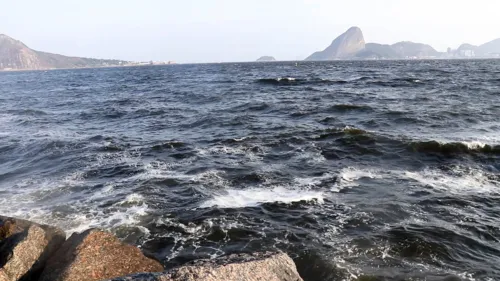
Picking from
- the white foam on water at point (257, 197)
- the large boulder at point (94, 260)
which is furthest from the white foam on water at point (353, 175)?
the large boulder at point (94, 260)

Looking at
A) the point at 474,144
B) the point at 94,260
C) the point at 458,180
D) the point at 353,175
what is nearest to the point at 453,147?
the point at 474,144

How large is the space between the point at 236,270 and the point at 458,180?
10941 mm

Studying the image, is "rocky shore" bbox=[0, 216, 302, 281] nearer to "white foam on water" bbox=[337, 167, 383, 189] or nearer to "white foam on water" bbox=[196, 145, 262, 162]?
"white foam on water" bbox=[337, 167, 383, 189]

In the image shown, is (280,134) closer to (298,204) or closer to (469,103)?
(298,204)

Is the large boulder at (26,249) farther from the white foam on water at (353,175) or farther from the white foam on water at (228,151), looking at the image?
the white foam on water at (228,151)

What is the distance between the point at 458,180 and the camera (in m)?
12.7

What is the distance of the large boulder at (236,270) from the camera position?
15.4 feet

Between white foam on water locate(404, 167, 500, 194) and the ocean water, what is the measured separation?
0.24 ft

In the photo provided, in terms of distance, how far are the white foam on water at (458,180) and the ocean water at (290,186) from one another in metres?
0.07

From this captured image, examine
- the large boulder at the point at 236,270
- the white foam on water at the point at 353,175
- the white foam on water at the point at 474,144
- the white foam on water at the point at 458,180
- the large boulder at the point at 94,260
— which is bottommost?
the white foam on water at the point at 458,180

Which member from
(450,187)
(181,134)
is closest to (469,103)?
(450,187)

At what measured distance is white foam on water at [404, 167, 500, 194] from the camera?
1188 cm

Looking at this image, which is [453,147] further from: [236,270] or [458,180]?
[236,270]

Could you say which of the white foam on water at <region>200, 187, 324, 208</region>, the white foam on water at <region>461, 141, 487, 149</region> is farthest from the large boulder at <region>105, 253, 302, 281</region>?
the white foam on water at <region>461, 141, 487, 149</region>
